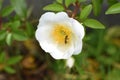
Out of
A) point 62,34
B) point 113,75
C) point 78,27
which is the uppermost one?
point 78,27

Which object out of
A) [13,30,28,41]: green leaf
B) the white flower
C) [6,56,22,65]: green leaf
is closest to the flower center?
[13,30,28,41]: green leaf

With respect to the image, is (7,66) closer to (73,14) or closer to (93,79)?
(93,79)

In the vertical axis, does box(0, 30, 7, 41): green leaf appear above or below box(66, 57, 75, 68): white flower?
above

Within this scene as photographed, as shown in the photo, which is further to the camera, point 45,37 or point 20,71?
point 20,71

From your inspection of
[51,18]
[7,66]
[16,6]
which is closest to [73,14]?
[51,18]

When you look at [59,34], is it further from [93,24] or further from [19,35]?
[19,35]

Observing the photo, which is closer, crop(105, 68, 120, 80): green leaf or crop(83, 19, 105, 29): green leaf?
crop(83, 19, 105, 29): green leaf

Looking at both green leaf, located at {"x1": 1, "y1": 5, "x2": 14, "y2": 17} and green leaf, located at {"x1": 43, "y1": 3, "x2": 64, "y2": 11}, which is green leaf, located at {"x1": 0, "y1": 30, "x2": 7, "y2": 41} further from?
green leaf, located at {"x1": 43, "y1": 3, "x2": 64, "y2": 11}

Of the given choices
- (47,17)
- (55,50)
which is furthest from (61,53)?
(47,17)
